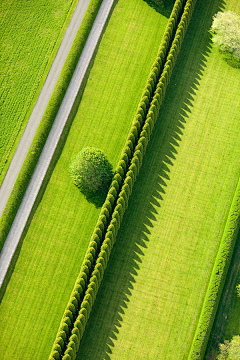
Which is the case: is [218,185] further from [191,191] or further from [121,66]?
[121,66]

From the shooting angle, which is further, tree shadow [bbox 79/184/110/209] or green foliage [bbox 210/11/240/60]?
green foliage [bbox 210/11/240/60]

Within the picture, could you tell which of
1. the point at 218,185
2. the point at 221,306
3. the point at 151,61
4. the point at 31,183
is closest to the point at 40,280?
the point at 31,183

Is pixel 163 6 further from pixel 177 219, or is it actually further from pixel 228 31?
pixel 177 219

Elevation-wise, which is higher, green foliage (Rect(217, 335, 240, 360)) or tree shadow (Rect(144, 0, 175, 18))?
tree shadow (Rect(144, 0, 175, 18))

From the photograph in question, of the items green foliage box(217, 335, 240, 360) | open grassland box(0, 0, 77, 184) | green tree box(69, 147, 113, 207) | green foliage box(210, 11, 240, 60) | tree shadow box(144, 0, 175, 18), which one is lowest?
green foliage box(217, 335, 240, 360)

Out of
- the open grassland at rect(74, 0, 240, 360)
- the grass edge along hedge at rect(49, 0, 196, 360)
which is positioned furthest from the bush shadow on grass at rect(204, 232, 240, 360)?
the grass edge along hedge at rect(49, 0, 196, 360)

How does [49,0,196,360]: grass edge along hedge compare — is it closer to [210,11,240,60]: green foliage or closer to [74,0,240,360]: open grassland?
[74,0,240,360]: open grassland
